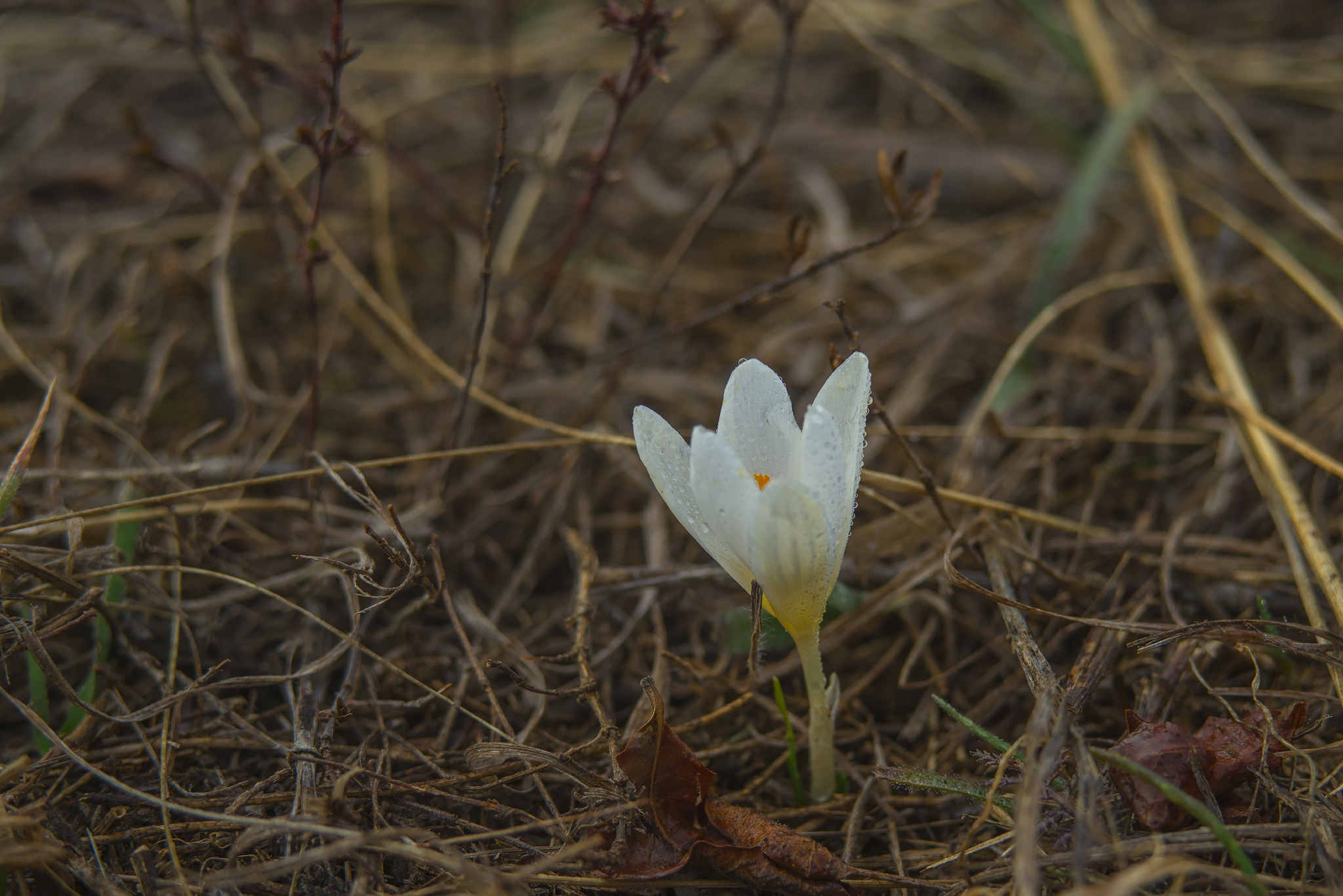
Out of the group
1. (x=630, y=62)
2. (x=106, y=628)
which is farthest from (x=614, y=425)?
(x=106, y=628)

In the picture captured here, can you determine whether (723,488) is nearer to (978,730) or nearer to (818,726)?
(818,726)

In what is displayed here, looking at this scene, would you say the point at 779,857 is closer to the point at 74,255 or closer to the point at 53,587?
the point at 53,587

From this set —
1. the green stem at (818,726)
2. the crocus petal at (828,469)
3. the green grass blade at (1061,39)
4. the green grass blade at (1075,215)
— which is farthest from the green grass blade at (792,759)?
the green grass blade at (1061,39)

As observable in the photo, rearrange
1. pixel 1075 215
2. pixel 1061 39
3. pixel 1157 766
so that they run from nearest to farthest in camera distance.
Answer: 1. pixel 1157 766
2. pixel 1075 215
3. pixel 1061 39

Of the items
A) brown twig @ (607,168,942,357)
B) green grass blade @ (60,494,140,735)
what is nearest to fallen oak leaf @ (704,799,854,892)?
brown twig @ (607,168,942,357)

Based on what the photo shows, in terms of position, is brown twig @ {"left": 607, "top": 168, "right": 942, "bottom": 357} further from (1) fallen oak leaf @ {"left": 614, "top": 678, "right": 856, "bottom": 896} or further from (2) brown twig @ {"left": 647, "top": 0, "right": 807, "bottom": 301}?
(1) fallen oak leaf @ {"left": 614, "top": 678, "right": 856, "bottom": 896}

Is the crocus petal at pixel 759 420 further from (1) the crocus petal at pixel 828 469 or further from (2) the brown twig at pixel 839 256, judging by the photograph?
(2) the brown twig at pixel 839 256
